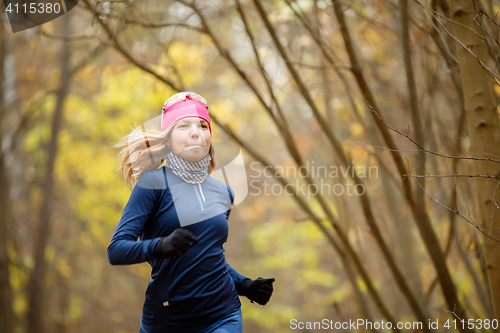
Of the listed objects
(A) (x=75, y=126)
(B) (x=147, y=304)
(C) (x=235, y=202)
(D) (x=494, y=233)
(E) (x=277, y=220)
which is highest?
(A) (x=75, y=126)

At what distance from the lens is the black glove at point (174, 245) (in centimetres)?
133

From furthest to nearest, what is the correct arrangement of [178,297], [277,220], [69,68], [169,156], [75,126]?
1. [277,220]
2. [75,126]
3. [69,68]
4. [169,156]
5. [178,297]

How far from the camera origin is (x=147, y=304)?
5.13 feet

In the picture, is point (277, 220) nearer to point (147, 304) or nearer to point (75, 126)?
point (75, 126)

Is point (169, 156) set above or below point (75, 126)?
below

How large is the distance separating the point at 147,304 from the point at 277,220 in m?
10.1

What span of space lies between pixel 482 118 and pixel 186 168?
5.33 feet

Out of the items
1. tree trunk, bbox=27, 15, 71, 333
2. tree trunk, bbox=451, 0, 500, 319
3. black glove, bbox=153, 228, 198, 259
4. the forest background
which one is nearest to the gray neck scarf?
black glove, bbox=153, 228, 198, 259

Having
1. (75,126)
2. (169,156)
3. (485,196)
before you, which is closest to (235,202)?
(169,156)

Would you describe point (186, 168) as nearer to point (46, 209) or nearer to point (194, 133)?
point (194, 133)

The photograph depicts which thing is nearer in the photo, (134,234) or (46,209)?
(134,234)

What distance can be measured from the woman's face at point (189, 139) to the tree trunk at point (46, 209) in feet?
16.9

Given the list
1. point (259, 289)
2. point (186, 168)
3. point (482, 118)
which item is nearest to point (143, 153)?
point (186, 168)

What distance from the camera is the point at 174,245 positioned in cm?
133
